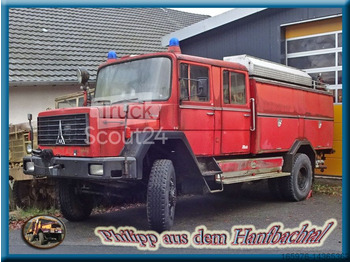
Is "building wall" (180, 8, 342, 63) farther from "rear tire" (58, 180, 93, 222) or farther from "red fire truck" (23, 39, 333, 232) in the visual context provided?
"rear tire" (58, 180, 93, 222)

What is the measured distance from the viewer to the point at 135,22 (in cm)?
1005

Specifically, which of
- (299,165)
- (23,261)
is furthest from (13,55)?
(299,165)

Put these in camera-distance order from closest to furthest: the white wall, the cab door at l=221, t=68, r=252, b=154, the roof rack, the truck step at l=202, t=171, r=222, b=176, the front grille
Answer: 1. the front grille
2. the truck step at l=202, t=171, r=222, b=176
3. the cab door at l=221, t=68, r=252, b=154
4. the roof rack
5. the white wall

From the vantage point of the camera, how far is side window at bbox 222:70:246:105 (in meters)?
8.07

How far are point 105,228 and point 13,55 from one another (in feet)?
10.9

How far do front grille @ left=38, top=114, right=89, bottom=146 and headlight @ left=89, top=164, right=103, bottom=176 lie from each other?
35 cm

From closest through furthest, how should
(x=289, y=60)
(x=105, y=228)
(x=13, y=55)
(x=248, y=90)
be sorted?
(x=105, y=228) < (x=13, y=55) < (x=248, y=90) < (x=289, y=60)

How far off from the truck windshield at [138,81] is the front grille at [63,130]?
2.99 feet

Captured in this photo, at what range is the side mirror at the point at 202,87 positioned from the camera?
7.14 meters

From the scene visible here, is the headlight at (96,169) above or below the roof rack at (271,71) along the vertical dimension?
below

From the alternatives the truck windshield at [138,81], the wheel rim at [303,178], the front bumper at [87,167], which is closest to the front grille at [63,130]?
the front bumper at [87,167]

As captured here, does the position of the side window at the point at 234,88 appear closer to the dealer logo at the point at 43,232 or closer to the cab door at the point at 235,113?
the cab door at the point at 235,113

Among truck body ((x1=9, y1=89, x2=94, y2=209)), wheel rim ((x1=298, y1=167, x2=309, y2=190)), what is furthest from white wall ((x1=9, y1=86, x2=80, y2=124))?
wheel rim ((x1=298, y1=167, x2=309, y2=190))

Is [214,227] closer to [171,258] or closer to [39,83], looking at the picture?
[171,258]
